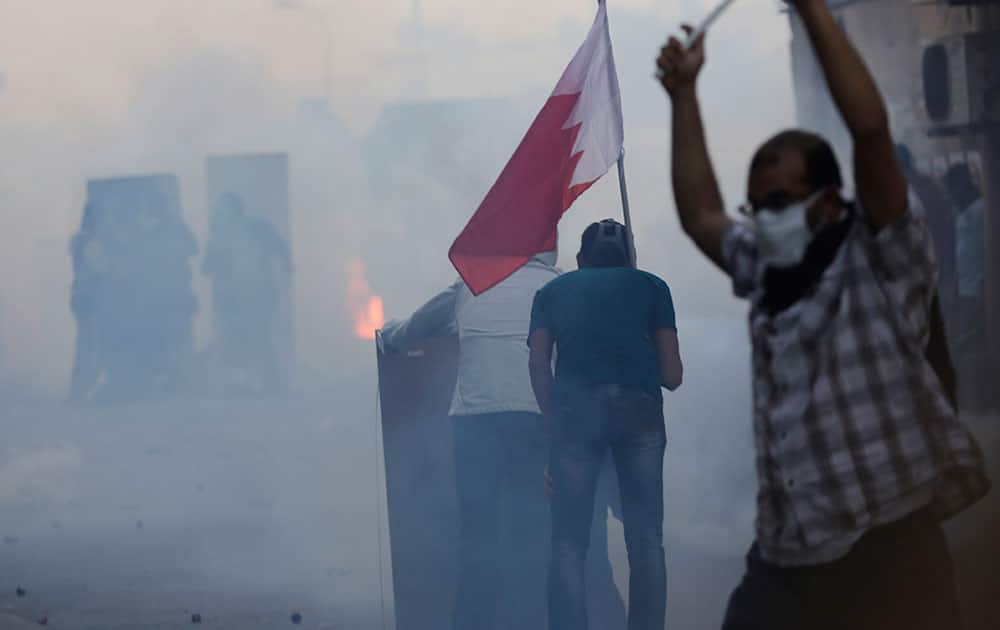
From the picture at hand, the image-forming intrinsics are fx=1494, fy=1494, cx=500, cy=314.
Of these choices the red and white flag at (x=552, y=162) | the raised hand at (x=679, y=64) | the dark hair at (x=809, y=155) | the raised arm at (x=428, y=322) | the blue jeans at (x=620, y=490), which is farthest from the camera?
the raised arm at (x=428, y=322)

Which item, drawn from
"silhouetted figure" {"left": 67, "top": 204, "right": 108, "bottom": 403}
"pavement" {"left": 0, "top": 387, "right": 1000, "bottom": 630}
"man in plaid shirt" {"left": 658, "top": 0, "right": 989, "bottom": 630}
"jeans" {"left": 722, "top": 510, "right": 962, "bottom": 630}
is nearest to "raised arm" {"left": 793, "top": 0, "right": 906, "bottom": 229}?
"man in plaid shirt" {"left": 658, "top": 0, "right": 989, "bottom": 630}

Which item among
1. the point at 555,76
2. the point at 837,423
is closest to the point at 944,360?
the point at 837,423

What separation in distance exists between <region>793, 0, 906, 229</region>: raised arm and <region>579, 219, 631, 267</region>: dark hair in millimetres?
2035

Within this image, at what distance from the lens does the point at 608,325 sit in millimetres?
4277

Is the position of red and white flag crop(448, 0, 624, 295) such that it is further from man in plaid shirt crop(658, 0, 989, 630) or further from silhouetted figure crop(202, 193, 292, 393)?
man in plaid shirt crop(658, 0, 989, 630)

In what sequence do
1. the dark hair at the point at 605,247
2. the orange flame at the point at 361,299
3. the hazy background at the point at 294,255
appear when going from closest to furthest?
the dark hair at the point at 605,247, the hazy background at the point at 294,255, the orange flame at the point at 361,299

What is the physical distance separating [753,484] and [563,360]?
1.28 m

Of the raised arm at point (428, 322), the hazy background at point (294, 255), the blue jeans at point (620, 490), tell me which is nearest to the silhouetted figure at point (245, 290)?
the hazy background at point (294, 255)

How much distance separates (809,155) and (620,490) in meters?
1.99

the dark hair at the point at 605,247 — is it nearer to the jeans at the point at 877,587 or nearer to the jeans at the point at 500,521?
the jeans at the point at 500,521

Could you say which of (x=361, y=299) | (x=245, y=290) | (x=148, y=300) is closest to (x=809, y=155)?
(x=361, y=299)

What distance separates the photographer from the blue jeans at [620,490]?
4.27m

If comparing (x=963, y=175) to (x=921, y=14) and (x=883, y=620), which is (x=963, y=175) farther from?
(x=883, y=620)

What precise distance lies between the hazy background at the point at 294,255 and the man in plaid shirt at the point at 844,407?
98.8 inches
